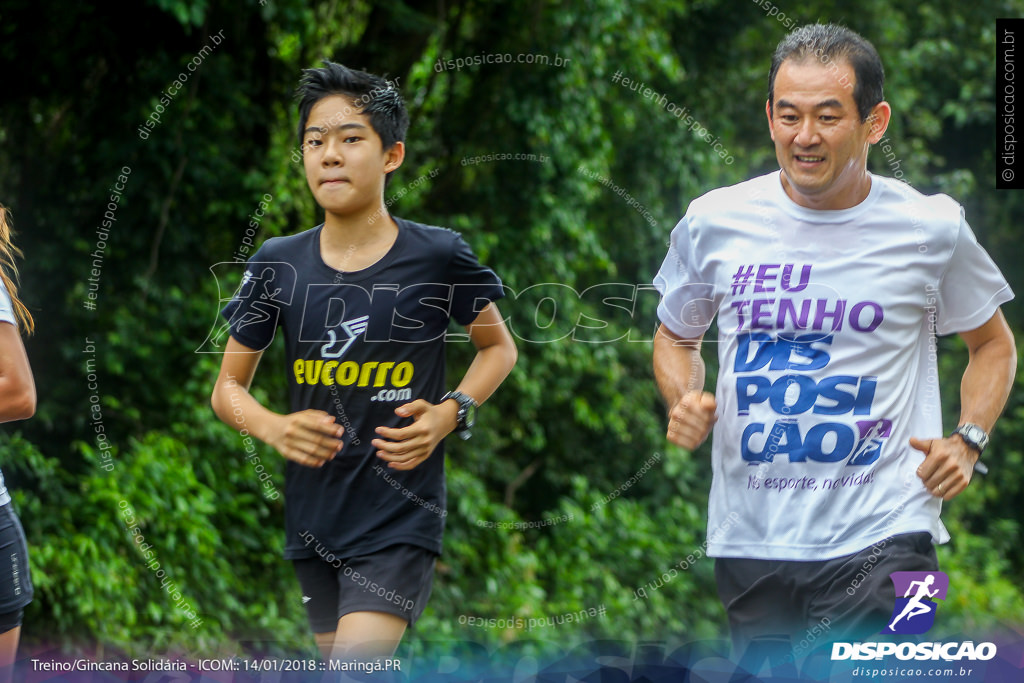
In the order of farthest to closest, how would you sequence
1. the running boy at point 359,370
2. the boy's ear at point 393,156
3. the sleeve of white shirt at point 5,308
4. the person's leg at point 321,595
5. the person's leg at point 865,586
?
1. the boy's ear at point 393,156
2. the person's leg at point 321,595
3. the running boy at point 359,370
4. the person's leg at point 865,586
5. the sleeve of white shirt at point 5,308

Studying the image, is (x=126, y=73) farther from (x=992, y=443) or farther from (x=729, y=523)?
(x=992, y=443)

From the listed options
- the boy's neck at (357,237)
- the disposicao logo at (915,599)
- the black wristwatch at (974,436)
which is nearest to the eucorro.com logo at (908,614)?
the disposicao logo at (915,599)

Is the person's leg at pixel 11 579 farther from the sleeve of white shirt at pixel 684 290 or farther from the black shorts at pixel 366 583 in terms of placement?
the sleeve of white shirt at pixel 684 290

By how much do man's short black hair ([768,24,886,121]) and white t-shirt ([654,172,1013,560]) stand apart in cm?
21

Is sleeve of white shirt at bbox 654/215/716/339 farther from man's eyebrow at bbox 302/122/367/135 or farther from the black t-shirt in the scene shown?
man's eyebrow at bbox 302/122/367/135

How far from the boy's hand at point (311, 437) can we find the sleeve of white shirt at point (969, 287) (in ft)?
4.89

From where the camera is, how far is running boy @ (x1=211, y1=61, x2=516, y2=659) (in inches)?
105

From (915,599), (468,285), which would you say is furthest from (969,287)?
(468,285)

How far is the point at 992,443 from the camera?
8453 mm

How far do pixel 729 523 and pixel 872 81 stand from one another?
1.11 metres

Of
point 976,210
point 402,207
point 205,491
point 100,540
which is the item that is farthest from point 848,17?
point 100,540

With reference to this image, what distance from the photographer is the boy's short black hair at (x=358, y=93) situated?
285cm

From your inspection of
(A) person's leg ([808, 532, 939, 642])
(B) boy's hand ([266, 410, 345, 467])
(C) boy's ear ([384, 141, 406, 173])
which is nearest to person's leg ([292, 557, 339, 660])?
(B) boy's hand ([266, 410, 345, 467])

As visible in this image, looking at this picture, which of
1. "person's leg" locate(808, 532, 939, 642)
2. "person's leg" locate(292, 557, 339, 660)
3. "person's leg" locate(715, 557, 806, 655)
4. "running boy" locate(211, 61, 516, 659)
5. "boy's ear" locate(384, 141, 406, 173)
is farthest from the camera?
"boy's ear" locate(384, 141, 406, 173)
